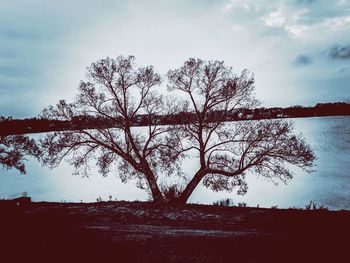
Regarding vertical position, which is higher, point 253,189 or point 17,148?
point 17,148

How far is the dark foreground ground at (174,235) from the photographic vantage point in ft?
37.3

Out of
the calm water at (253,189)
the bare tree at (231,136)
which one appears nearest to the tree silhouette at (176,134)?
the bare tree at (231,136)

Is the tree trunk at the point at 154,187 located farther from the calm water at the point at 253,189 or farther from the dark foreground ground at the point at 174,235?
the calm water at the point at 253,189

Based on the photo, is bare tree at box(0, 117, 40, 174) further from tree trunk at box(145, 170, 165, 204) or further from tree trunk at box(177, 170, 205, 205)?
tree trunk at box(177, 170, 205, 205)

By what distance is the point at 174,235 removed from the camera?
1403 cm

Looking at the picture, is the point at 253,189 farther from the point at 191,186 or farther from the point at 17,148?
the point at 17,148

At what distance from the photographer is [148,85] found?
21531mm

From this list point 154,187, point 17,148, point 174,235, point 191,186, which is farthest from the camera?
point 17,148

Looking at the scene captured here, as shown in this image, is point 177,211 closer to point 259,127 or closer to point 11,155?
point 259,127

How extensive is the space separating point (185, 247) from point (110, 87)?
12.9m

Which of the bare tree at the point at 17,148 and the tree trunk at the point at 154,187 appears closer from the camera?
the tree trunk at the point at 154,187

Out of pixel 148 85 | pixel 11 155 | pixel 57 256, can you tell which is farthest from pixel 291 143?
pixel 11 155

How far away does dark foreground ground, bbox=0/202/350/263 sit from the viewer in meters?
11.4

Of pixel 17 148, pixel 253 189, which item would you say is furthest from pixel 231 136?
pixel 253 189
